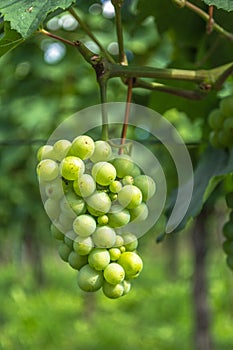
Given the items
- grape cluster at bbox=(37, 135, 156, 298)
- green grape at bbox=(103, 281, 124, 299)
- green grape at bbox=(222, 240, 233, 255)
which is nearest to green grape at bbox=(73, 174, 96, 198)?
grape cluster at bbox=(37, 135, 156, 298)

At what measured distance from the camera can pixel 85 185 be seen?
0.66 m

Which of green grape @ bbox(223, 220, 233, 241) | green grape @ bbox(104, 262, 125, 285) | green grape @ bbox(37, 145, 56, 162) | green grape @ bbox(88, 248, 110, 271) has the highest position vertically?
green grape @ bbox(37, 145, 56, 162)

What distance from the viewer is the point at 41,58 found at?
1967 mm

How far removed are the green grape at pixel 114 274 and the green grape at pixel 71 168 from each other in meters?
0.11

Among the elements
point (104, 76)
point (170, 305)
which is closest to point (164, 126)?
point (104, 76)

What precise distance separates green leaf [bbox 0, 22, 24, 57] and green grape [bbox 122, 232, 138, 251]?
265 mm

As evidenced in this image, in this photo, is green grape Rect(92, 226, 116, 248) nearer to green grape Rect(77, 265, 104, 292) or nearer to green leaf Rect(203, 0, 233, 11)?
green grape Rect(77, 265, 104, 292)

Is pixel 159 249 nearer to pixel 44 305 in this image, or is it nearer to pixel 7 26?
pixel 44 305

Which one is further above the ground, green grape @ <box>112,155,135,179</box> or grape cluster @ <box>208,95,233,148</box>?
green grape @ <box>112,155,135,179</box>

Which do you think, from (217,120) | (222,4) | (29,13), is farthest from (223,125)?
(29,13)

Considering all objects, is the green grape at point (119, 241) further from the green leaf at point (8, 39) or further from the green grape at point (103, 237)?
the green leaf at point (8, 39)

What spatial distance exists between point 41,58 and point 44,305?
3.64m

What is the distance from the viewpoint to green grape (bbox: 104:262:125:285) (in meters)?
0.67

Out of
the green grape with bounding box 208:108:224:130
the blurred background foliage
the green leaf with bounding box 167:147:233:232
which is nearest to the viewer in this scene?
the green leaf with bounding box 167:147:233:232
